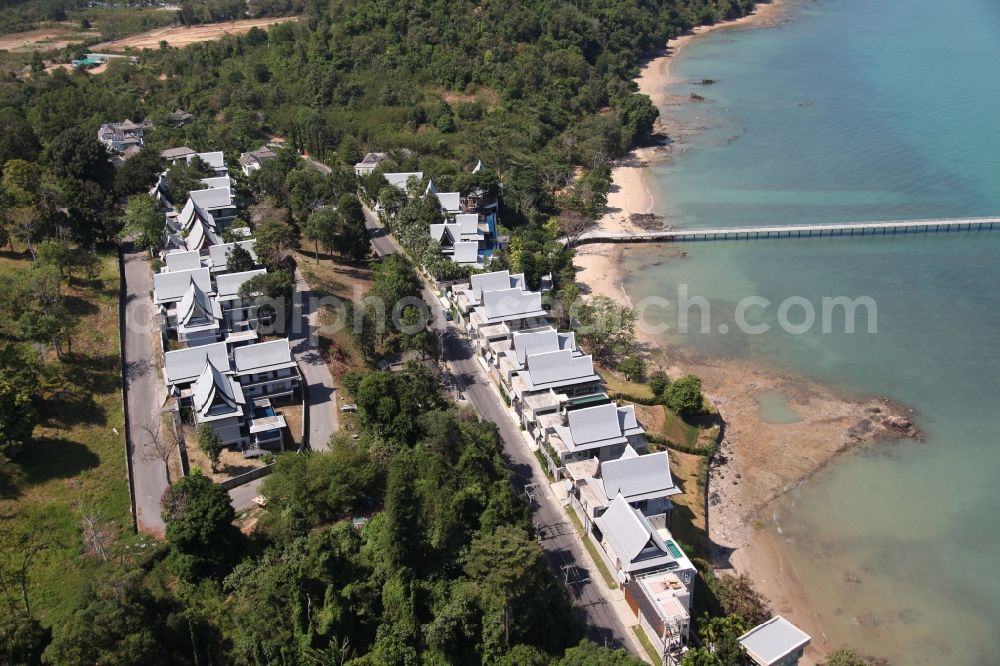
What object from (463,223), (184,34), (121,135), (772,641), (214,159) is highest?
(184,34)

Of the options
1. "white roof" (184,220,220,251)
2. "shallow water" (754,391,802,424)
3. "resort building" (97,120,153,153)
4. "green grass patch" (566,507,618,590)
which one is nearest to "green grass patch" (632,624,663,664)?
"green grass patch" (566,507,618,590)

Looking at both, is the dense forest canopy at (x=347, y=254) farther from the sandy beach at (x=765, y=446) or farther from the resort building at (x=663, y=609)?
the sandy beach at (x=765, y=446)

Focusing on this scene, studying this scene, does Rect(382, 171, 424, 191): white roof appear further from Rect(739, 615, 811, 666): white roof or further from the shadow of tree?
Rect(739, 615, 811, 666): white roof

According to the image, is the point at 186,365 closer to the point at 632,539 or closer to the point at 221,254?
the point at 221,254

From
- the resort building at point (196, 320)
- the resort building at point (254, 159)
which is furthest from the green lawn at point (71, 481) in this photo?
the resort building at point (254, 159)

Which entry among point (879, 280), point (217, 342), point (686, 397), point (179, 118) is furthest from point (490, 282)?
point (179, 118)

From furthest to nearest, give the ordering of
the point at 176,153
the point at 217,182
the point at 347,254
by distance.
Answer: the point at 176,153 < the point at 217,182 < the point at 347,254
